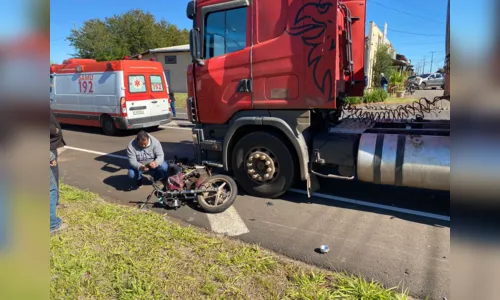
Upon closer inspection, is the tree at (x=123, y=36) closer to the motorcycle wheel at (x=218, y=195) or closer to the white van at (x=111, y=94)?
the white van at (x=111, y=94)

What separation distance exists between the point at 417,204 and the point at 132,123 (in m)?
8.26

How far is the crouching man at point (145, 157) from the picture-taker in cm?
542

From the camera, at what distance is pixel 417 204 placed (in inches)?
178

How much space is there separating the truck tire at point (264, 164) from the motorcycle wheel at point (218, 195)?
33 cm

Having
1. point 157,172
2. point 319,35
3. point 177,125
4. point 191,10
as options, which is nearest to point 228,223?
point 157,172

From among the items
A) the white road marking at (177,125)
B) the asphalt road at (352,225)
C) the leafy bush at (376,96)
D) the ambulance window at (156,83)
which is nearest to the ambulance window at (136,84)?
the ambulance window at (156,83)

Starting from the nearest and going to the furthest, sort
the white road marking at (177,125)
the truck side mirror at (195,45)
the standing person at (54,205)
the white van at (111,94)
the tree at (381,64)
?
1. the standing person at (54,205)
2. the truck side mirror at (195,45)
3. the white van at (111,94)
4. the white road marking at (177,125)
5. the tree at (381,64)

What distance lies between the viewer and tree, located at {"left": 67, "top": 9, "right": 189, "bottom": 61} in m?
35.2

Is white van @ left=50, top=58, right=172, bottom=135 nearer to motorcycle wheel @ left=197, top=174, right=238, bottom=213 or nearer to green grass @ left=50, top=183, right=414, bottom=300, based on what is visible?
motorcycle wheel @ left=197, top=174, right=238, bottom=213

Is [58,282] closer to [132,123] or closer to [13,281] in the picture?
[13,281]

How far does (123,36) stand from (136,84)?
3352 cm

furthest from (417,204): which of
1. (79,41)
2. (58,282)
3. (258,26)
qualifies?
(79,41)

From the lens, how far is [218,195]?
462 cm

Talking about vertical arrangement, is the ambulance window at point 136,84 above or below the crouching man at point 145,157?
above
